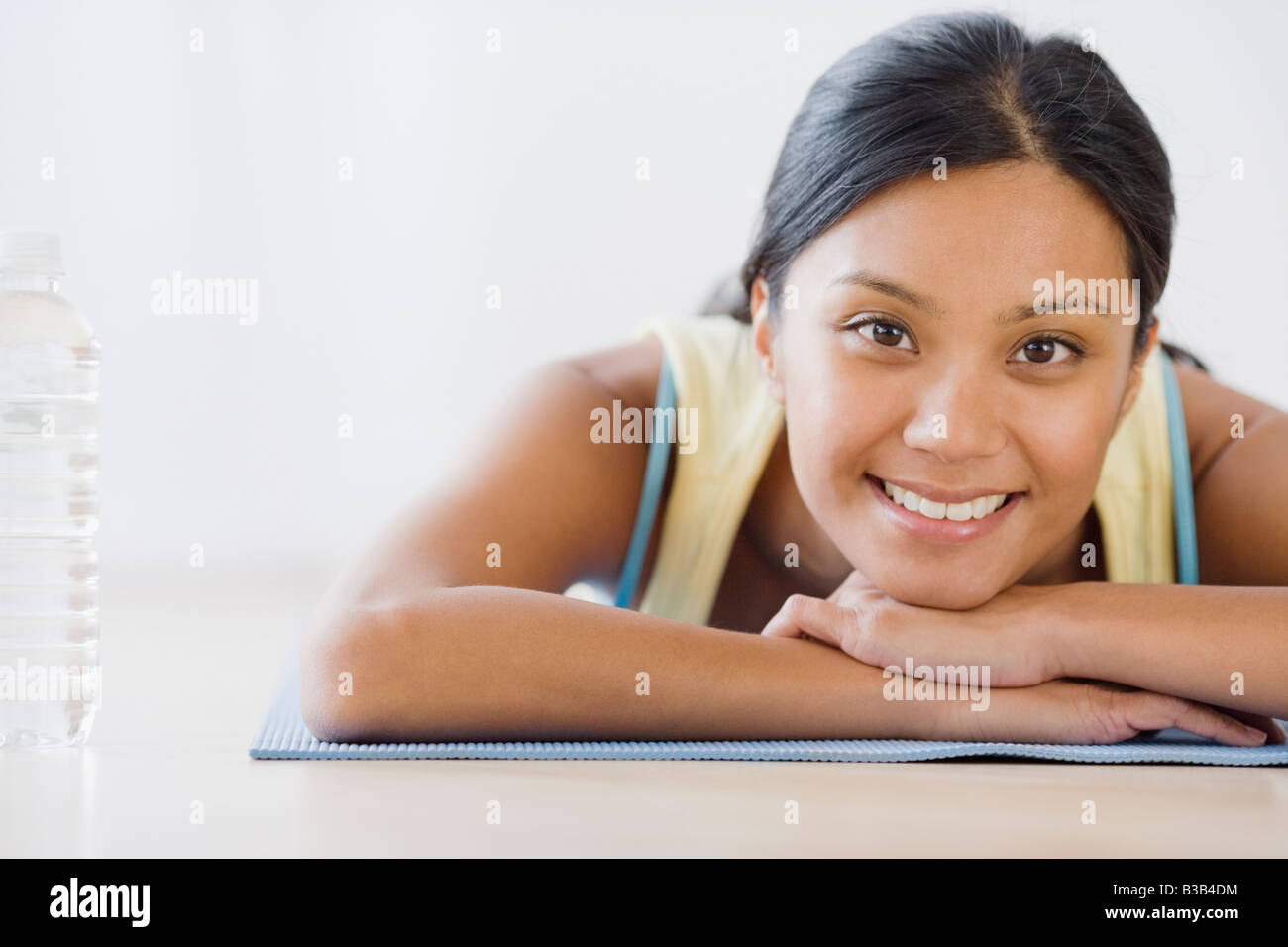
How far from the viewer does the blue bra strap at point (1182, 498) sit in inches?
60.8

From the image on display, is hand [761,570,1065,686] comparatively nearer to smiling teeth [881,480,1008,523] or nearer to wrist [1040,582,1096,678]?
wrist [1040,582,1096,678]

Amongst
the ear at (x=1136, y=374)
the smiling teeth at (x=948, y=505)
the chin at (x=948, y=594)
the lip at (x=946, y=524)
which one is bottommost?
the chin at (x=948, y=594)

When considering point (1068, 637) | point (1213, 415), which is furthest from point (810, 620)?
point (1213, 415)

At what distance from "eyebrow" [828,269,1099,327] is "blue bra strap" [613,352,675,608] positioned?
0.41 m

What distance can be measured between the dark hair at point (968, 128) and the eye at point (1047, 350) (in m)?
0.11

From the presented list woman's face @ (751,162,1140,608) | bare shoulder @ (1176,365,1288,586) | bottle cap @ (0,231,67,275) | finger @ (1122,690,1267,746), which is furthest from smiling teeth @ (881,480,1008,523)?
bottle cap @ (0,231,67,275)

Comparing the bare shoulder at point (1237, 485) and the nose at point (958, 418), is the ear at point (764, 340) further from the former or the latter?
the bare shoulder at point (1237, 485)

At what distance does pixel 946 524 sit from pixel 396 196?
2914 mm

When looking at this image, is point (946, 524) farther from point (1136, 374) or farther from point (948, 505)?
point (1136, 374)

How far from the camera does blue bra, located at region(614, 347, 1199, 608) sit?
1548mm

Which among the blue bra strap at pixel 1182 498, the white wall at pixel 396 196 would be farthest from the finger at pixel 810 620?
the white wall at pixel 396 196

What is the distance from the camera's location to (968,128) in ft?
4.20
